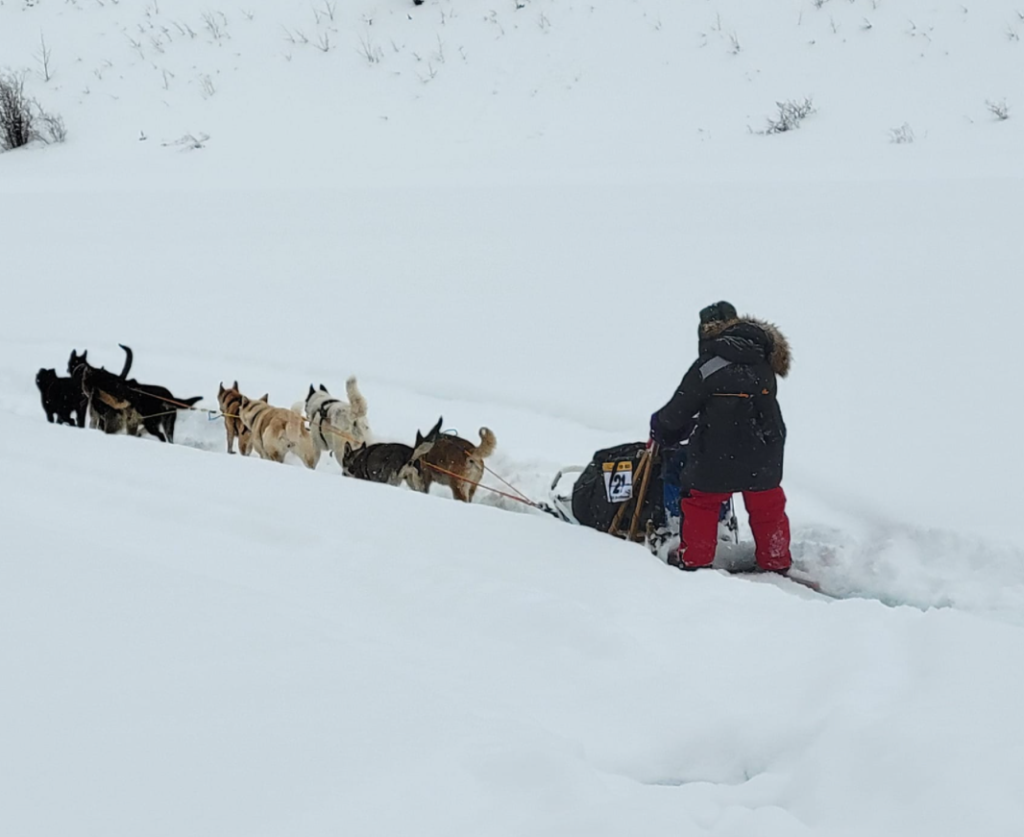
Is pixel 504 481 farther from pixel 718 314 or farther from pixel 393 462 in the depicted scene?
pixel 718 314

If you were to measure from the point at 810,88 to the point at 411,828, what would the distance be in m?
9.37

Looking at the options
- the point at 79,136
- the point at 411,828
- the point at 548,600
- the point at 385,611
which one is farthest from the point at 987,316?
the point at 79,136

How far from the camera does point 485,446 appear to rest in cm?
480

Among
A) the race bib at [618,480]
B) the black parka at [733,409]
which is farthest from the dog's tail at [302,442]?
the black parka at [733,409]

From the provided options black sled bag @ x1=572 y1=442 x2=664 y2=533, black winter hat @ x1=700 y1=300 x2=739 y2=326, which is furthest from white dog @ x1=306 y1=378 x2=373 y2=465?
Result: black winter hat @ x1=700 y1=300 x2=739 y2=326

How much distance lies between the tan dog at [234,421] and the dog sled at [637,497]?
217 centimetres

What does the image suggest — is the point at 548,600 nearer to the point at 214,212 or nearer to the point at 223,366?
the point at 223,366

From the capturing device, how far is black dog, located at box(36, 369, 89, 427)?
6.05m

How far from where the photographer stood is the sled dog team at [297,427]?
15.9 feet

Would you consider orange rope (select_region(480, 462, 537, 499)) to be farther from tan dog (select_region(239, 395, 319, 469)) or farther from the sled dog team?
tan dog (select_region(239, 395, 319, 469))

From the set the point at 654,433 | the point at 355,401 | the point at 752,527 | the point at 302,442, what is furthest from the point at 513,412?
the point at 752,527

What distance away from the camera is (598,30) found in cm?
1184

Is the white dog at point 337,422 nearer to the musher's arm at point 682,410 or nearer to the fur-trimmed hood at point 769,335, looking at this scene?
the musher's arm at point 682,410

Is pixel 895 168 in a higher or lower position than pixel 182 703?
higher
